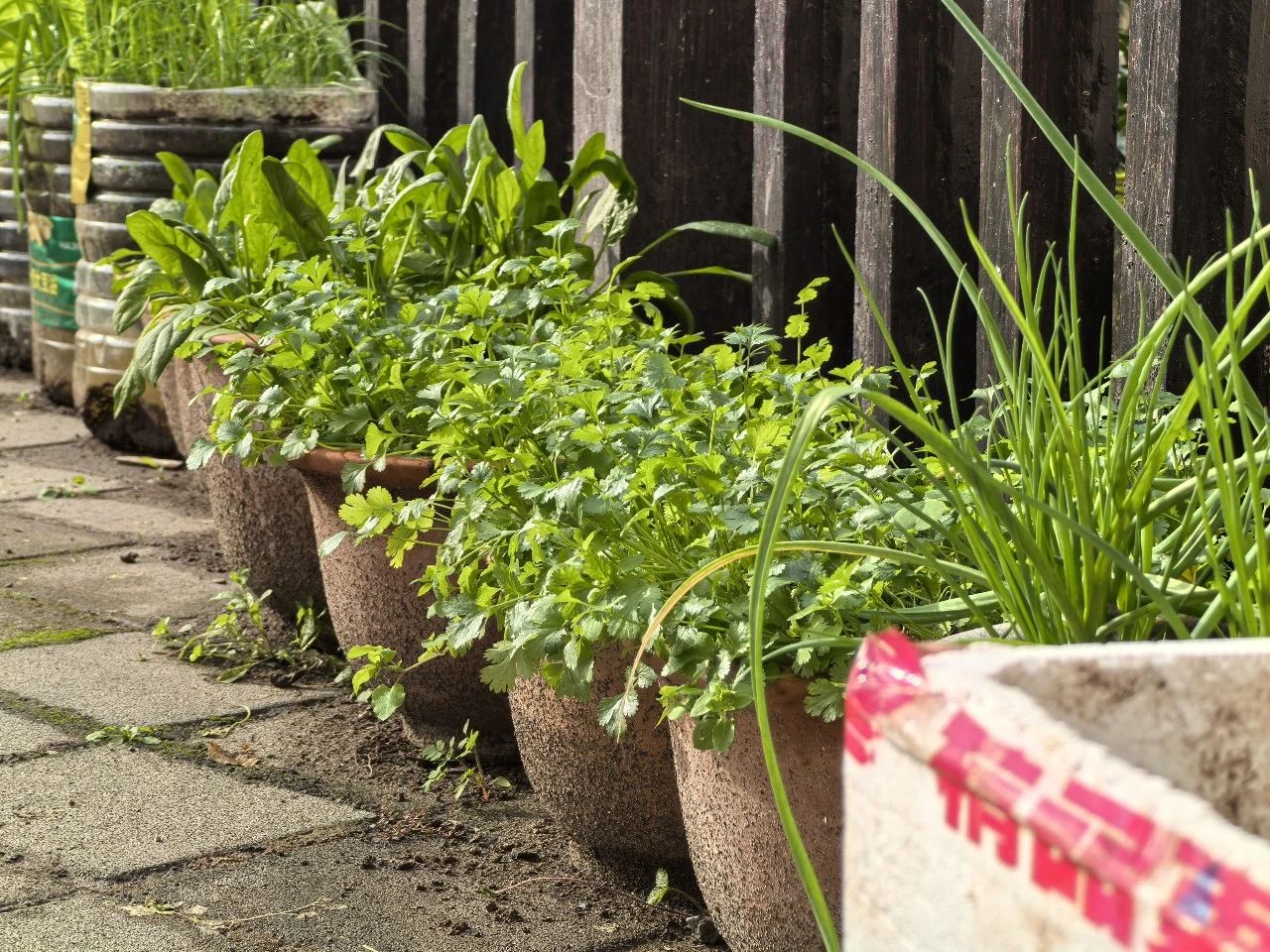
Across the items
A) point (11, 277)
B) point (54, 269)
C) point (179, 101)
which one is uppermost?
point (179, 101)

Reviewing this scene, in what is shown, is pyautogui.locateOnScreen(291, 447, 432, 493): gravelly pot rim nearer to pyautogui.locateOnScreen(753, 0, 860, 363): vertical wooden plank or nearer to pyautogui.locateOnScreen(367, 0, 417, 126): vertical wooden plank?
pyautogui.locateOnScreen(753, 0, 860, 363): vertical wooden plank

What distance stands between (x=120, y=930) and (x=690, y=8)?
185cm

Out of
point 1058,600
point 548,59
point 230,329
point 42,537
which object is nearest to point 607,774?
point 1058,600

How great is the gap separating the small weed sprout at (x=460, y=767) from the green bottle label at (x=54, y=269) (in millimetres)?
2769

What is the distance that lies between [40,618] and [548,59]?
151 centimetres

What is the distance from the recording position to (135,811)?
6.96 ft

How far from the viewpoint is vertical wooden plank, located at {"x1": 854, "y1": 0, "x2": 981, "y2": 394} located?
223 cm

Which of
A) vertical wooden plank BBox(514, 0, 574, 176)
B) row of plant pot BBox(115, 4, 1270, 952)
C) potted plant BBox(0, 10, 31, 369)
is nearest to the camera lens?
row of plant pot BBox(115, 4, 1270, 952)

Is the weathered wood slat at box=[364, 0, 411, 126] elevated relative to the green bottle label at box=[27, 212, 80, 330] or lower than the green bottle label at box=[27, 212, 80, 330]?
elevated

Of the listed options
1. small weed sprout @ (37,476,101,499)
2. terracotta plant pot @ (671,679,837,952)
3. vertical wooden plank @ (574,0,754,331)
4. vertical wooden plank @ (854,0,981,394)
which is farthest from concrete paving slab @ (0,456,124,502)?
terracotta plant pot @ (671,679,837,952)

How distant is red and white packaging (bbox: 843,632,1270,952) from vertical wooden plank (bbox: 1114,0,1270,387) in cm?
123

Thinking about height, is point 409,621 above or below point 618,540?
below

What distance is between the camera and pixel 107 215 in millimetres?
4078

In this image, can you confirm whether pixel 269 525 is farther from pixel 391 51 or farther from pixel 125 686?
pixel 391 51
